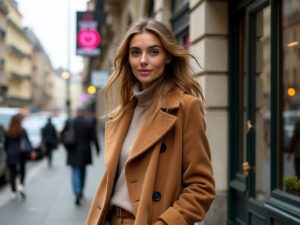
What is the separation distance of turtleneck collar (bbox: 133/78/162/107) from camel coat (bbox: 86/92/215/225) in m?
0.15

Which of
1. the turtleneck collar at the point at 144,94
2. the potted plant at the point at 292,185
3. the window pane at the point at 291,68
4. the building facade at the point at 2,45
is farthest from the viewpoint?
the building facade at the point at 2,45

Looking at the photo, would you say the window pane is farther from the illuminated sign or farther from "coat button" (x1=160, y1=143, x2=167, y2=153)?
the illuminated sign

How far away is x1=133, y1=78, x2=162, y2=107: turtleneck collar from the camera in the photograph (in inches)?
105

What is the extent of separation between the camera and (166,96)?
8.55ft

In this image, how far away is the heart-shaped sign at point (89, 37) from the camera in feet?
55.9

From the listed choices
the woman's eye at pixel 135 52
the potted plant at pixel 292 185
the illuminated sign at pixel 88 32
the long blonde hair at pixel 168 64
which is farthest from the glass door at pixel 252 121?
the illuminated sign at pixel 88 32

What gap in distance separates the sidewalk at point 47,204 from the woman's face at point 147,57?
6074 millimetres

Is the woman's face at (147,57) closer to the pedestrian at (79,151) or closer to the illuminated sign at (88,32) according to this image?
the pedestrian at (79,151)

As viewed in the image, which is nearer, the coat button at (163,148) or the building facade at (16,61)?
the coat button at (163,148)

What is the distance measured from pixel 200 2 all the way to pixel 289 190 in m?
3.32

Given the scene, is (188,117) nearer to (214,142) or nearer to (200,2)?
(214,142)

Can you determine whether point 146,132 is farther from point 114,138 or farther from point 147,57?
point 147,57

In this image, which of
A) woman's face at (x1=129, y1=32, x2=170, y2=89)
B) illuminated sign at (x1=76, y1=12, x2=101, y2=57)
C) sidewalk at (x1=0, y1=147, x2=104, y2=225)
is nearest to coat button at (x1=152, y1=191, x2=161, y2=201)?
woman's face at (x1=129, y1=32, x2=170, y2=89)

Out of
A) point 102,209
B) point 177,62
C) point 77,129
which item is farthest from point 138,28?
point 77,129
